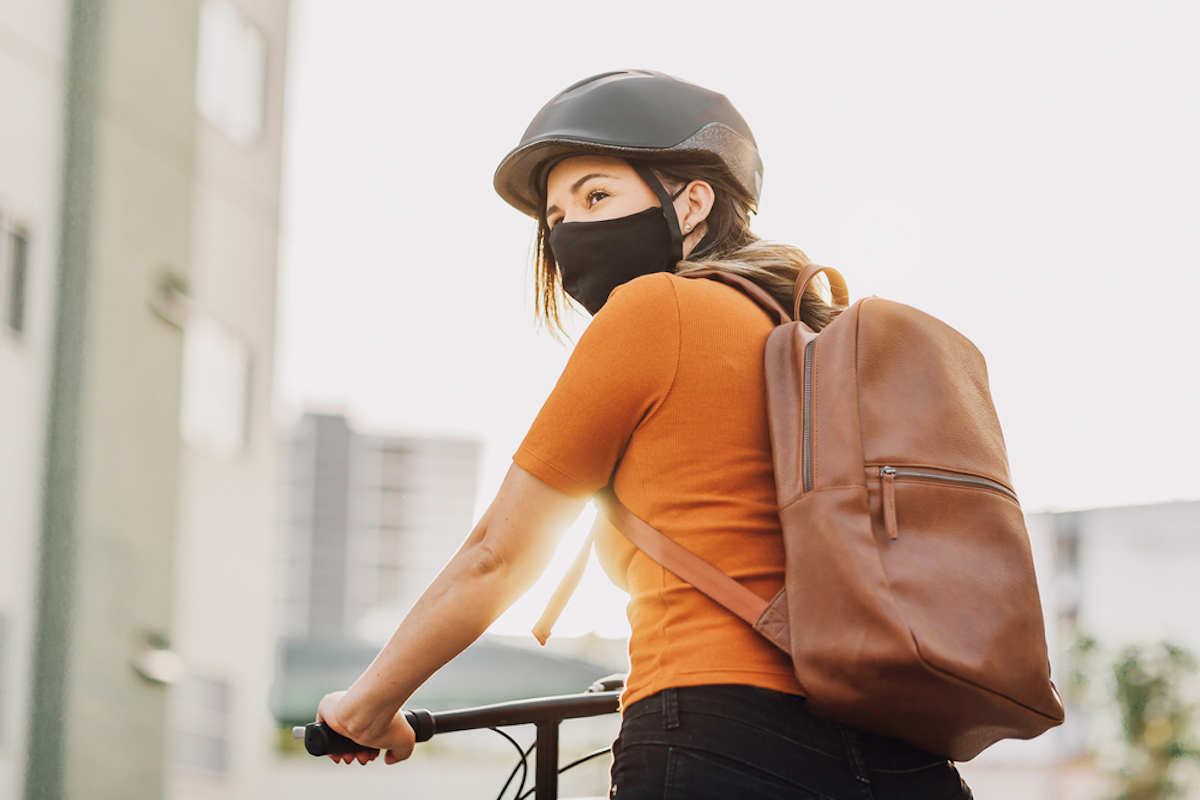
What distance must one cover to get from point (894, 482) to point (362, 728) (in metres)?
0.64

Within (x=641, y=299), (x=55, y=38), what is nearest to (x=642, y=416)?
(x=641, y=299)

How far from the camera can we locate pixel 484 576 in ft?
3.12

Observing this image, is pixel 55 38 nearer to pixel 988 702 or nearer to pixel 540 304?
pixel 540 304

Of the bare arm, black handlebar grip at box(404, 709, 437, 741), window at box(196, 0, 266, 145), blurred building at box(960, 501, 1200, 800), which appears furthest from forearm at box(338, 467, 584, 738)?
window at box(196, 0, 266, 145)

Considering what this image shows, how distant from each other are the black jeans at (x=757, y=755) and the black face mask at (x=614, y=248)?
577 millimetres

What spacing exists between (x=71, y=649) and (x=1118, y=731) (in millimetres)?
4639

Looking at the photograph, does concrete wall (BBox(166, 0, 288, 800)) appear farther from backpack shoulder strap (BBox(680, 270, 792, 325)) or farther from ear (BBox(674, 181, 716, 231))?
backpack shoulder strap (BBox(680, 270, 792, 325))

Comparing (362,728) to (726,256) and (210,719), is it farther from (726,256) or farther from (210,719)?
(210,719)

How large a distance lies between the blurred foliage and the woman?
365 centimetres

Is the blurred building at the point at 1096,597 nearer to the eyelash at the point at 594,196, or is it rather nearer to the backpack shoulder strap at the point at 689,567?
the eyelash at the point at 594,196

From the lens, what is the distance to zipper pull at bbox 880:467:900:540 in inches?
32.9

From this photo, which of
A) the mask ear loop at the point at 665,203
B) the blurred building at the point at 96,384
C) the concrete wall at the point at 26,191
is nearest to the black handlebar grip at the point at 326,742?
the mask ear loop at the point at 665,203

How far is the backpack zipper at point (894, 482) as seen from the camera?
0.84m

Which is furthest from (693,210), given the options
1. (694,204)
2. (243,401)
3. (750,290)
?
(243,401)
